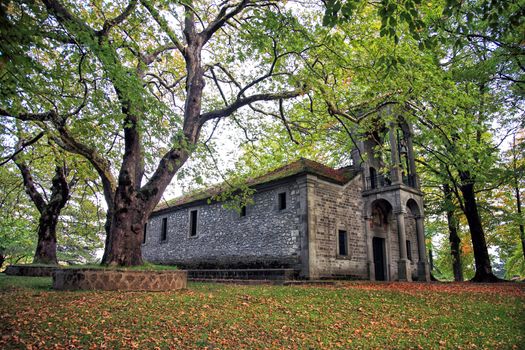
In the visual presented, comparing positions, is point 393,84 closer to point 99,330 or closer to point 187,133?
point 187,133

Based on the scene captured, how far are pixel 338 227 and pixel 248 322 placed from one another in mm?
12061

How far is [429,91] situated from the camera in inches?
460

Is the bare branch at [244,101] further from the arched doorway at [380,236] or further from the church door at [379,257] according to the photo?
the church door at [379,257]

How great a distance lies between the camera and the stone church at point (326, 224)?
17.0 metres

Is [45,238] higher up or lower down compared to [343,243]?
higher up

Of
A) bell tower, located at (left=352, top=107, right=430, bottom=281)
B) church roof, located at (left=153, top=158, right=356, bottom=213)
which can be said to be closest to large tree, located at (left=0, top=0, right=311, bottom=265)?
church roof, located at (left=153, top=158, right=356, bottom=213)

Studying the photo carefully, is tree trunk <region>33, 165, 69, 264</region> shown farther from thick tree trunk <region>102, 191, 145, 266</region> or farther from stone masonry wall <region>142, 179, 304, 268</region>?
thick tree trunk <region>102, 191, 145, 266</region>

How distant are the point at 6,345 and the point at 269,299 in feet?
19.7

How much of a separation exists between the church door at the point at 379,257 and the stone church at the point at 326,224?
0.05 meters

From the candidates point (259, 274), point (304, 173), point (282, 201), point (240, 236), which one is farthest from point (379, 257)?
point (259, 274)

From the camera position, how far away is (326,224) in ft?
57.3

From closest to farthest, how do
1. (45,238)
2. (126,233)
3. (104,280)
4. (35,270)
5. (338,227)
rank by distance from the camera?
1. (104,280)
2. (126,233)
3. (35,270)
4. (338,227)
5. (45,238)

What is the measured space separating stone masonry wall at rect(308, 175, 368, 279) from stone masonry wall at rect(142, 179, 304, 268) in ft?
3.75

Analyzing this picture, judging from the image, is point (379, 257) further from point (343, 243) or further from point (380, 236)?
point (343, 243)
